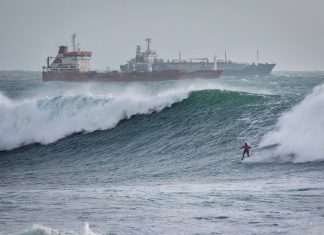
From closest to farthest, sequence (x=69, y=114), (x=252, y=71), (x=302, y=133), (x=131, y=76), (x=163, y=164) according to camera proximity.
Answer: (x=302, y=133)
(x=163, y=164)
(x=69, y=114)
(x=131, y=76)
(x=252, y=71)

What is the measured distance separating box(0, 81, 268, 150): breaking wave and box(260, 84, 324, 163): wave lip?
8970mm

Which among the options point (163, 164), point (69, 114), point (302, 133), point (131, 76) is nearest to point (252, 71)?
point (131, 76)

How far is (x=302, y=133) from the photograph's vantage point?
19.2 meters

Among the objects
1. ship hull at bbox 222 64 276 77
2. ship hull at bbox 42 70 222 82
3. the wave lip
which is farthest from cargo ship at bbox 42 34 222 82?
the wave lip

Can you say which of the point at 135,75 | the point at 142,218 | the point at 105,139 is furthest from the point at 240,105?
the point at 135,75

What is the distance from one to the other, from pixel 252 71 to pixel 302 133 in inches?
4702

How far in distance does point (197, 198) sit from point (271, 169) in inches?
162

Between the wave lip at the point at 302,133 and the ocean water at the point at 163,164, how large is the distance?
0.18ft

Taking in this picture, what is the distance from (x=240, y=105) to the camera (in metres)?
27.1

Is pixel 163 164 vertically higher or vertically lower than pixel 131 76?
lower

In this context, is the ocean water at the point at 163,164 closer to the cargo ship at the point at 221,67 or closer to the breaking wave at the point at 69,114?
the breaking wave at the point at 69,114

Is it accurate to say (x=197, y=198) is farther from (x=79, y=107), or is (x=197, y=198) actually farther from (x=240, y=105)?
(x=79, y=107)

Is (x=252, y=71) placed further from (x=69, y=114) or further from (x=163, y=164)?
(x=163, y=164)

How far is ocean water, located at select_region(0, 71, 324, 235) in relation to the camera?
37.8 ft
